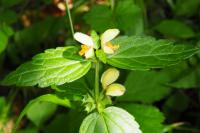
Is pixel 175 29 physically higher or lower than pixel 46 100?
higher

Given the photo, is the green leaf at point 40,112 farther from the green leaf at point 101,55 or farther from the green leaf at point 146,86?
the green leaf at point 101,55

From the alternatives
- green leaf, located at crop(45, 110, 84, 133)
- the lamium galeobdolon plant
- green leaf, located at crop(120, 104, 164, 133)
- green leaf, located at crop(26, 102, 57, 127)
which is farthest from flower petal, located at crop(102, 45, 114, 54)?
green leaf, located at crop(26, 102, 57, 127)

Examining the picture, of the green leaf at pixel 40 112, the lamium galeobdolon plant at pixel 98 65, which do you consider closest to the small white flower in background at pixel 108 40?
the lamium galeobdolon plant at pixel 98 65

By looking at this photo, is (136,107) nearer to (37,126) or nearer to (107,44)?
(107,44)

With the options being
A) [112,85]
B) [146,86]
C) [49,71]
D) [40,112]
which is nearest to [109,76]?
[112,85]

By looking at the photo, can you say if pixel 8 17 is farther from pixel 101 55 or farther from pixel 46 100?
pixel 101 55

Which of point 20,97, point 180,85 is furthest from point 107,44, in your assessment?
point 20,97
